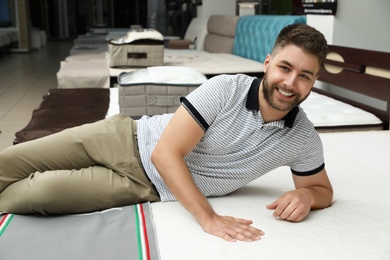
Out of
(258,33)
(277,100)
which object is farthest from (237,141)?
(258,33)

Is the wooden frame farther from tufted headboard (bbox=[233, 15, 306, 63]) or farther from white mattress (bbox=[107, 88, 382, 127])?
tufted headboard (bbox=[233, 15, 306, 63])

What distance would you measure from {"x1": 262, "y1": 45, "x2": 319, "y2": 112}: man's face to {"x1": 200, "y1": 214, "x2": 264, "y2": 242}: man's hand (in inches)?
14.8

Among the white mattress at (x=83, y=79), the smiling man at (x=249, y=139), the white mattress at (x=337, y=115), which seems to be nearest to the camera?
the smiling man at (x=249, y=139)

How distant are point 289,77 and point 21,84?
5.92 m

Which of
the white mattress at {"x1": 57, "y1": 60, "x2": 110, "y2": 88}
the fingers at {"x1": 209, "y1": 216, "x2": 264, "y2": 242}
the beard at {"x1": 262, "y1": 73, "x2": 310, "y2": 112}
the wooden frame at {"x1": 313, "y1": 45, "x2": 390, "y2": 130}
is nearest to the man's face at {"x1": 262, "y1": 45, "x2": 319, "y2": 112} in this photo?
the beard at {"x1": 262, "y1": 73, "x2": 310, "y2": 112}

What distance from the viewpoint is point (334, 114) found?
3.01 meters

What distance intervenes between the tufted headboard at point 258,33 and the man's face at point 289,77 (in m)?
3.07

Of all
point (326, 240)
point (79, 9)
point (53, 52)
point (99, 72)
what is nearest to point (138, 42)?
point (99, 72)

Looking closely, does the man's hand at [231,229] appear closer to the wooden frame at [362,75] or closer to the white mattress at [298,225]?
the white mattress at [298,225]

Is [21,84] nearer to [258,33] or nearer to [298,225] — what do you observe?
[258,33]

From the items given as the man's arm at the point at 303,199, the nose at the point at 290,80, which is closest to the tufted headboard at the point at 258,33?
the man's arm at the point at 303,199

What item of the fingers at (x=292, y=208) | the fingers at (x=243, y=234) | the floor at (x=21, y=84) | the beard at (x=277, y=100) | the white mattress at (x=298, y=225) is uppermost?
the beard at (x=277, y=100)

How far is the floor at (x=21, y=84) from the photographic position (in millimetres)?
4258

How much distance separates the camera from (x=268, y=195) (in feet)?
5.90
